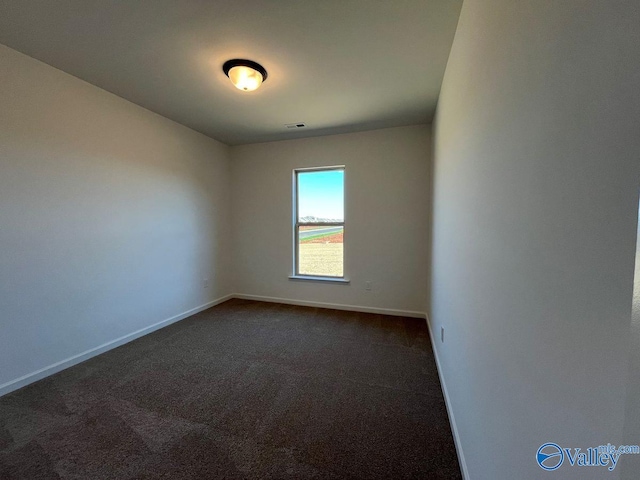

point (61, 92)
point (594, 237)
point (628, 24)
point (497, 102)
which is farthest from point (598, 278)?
point (61, 92)

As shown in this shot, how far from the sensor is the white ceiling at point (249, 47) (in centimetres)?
157

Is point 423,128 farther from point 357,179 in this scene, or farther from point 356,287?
point 356,287

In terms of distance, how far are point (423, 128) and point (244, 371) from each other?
12.1ft

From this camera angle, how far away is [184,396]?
1.91 meters

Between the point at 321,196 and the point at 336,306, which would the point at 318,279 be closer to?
the point at 336,306

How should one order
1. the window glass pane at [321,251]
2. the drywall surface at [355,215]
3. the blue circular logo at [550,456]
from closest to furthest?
the blue circular logo at [550,456] → the drywall surface at [355,215] → the window glass pane at [321,251]

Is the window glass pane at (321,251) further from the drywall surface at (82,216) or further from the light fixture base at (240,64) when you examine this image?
the light fixture base at (240,64)

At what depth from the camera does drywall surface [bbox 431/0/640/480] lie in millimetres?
413

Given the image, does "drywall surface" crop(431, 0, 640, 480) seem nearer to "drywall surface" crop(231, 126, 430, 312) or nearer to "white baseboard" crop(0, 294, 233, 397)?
"drywall surface" crop(231, 126, 430, 312)

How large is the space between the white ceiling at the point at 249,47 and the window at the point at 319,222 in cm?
122

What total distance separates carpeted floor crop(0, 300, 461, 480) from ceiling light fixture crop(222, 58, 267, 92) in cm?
258

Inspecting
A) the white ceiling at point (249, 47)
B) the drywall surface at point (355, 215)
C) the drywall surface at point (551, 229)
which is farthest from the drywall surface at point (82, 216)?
the drywall surface at point (551, 229)

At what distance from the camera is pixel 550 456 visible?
579 mm

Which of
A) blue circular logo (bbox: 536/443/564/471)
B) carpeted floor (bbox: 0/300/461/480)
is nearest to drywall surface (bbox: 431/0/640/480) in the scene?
blue circular logo (bbox: 536/443/564/471)
